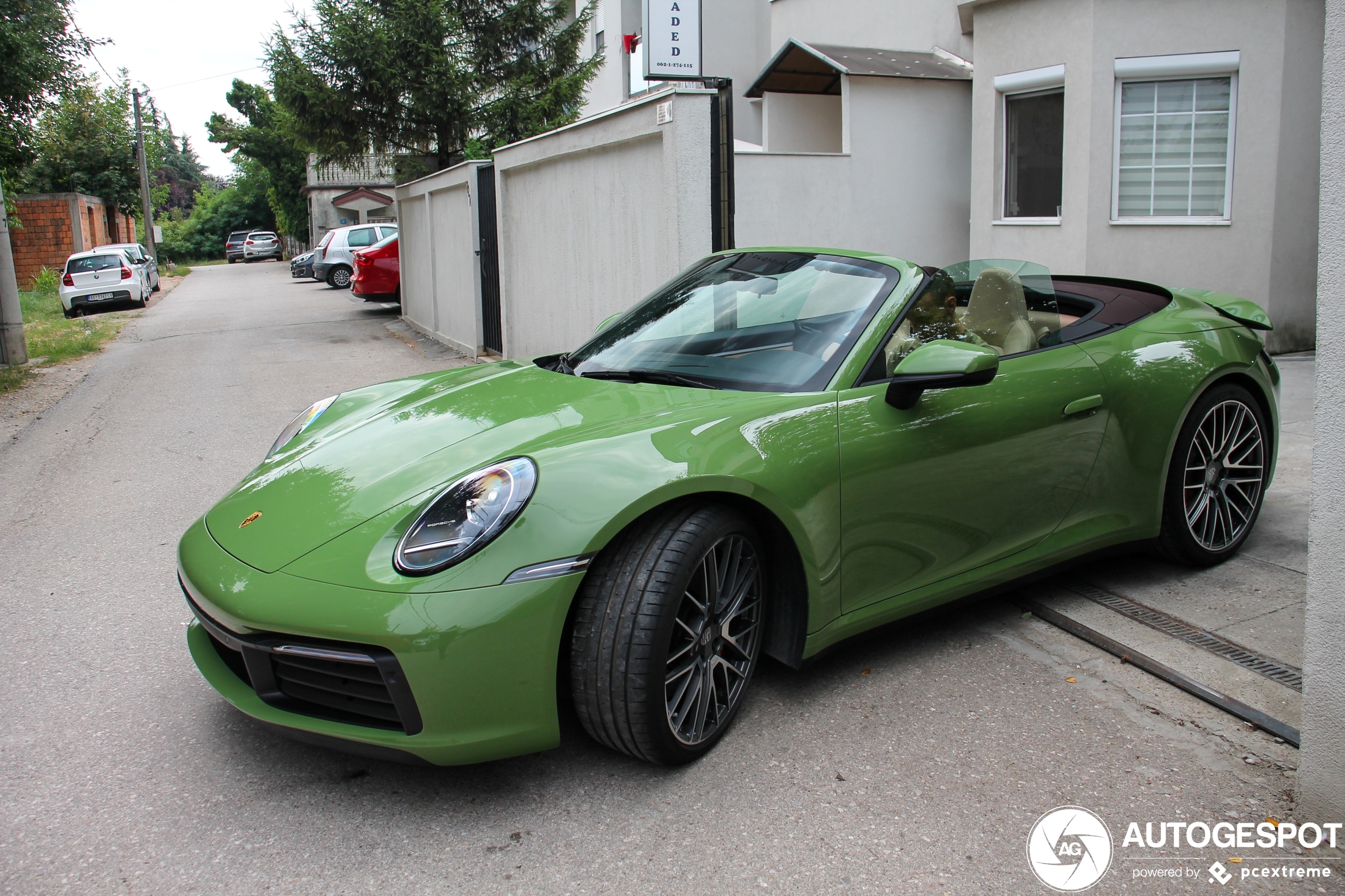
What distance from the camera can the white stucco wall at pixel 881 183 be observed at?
34.7 ft

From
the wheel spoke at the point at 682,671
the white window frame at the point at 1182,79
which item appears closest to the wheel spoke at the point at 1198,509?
the wheel spoke at the point at 682,671

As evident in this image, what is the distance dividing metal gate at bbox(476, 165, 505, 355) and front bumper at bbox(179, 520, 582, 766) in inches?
347

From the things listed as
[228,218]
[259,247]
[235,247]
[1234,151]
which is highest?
[228,218]

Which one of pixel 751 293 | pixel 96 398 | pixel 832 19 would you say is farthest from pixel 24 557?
pixel 832 19

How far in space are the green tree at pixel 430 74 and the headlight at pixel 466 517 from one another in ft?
52.8

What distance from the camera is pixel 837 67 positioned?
37.1 ft

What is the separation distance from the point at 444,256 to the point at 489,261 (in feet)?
7.69

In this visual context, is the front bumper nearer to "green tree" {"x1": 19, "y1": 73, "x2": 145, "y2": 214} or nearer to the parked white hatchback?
the parked white hatchback

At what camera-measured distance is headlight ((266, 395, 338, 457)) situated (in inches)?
148

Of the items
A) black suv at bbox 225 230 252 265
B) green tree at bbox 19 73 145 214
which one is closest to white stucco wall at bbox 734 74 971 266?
green tree at bbox 19 73 145 214

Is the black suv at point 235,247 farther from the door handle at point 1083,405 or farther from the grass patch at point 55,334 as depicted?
the door handle at point 1083,405

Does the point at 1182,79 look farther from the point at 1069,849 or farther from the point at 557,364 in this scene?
the point at 1069,849

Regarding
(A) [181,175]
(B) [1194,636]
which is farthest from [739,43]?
(A) [181,175]

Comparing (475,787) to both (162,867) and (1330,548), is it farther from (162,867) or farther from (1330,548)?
(1330,548)
